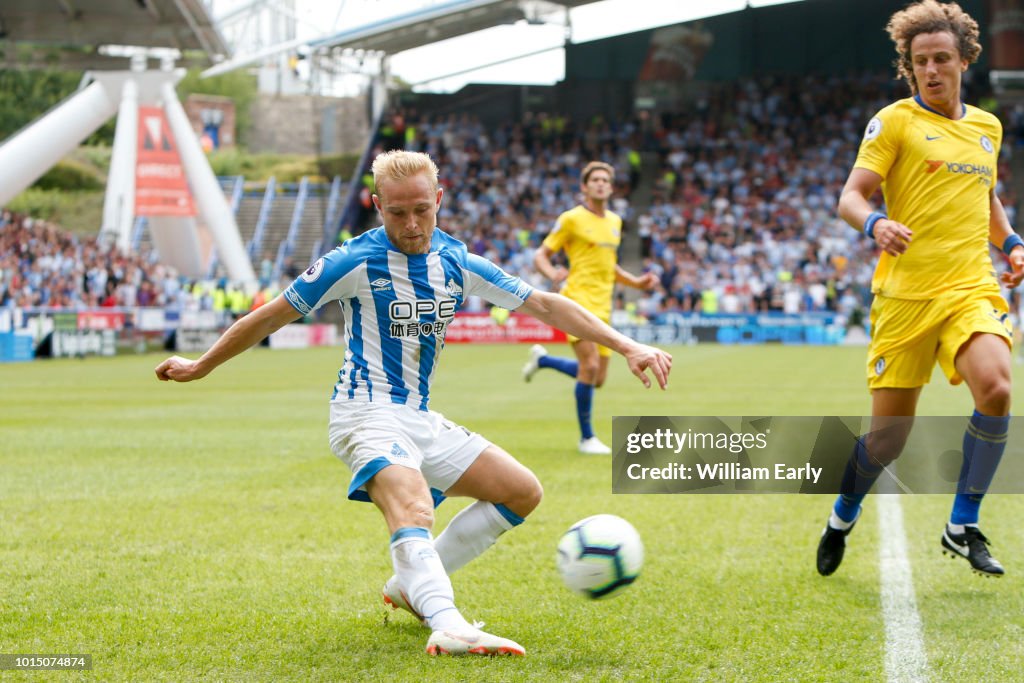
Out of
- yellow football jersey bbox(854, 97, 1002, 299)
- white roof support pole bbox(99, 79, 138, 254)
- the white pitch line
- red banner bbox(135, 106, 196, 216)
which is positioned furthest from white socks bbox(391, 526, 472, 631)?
white roof support pole bbox(99, 79, 138, 254)

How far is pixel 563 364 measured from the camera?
38.9 ft

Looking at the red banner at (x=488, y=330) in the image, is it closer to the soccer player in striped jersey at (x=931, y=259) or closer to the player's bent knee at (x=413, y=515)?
the soccer player in striped jersey at (x=931, y=259)

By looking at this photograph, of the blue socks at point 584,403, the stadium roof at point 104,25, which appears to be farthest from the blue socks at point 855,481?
the stadium roof at point 104,25

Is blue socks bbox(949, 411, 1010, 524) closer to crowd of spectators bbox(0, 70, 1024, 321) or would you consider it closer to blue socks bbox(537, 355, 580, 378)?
blue socks bbox(537, 355, 580, 378)

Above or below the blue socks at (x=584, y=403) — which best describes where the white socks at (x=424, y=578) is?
above

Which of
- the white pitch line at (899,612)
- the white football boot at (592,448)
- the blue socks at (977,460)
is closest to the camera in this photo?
the white pitch line at (899,612)

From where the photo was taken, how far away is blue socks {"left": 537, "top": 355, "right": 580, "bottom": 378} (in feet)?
38.3

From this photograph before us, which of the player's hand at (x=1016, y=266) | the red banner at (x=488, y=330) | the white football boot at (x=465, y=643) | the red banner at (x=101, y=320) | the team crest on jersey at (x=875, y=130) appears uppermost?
the team crest on jersey at (x=875, y=130)

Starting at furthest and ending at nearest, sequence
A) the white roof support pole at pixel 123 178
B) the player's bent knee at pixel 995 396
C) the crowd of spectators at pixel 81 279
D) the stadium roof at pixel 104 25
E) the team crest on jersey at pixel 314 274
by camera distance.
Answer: the white roof support pole at pixel 123 178, the stadium roof at pixel 104 25, the crowd of spectators at pixel 81 279, the player's bent knee at pixel 995 396, the team crest on jersey at pixel 314 274

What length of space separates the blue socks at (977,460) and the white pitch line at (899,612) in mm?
443

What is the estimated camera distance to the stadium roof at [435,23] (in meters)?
39.8

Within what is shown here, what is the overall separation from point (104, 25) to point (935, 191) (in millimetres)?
33790

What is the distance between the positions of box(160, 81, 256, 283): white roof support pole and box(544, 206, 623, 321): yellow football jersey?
27.6 metres

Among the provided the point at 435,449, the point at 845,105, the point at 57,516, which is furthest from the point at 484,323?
the point at 435,449
